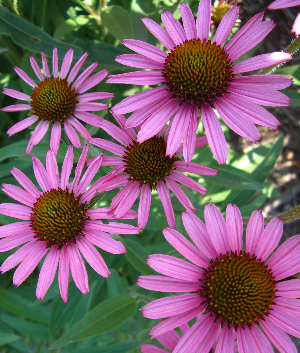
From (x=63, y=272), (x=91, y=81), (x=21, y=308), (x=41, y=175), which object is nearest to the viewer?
(x=63, y=272)

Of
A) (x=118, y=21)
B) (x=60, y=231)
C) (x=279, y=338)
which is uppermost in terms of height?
(x=118, y=21)

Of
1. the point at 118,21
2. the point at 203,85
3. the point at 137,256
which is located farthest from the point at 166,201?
the point at 118,21

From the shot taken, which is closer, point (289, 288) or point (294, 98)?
point (289, 288)

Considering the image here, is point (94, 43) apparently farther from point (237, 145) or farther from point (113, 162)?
point (237, 145)

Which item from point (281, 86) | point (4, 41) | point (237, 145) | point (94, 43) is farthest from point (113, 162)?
point (237, 145)

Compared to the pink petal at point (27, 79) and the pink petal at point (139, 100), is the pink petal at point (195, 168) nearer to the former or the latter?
the pink petal at point (139, 100)

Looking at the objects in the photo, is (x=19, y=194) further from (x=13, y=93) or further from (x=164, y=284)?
(x=164, y=284)

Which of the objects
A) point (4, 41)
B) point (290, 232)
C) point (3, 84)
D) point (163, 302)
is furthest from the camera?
point (290, 232)

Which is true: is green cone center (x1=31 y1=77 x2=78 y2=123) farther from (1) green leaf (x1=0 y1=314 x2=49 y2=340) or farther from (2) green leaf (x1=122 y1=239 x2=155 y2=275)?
(1) green leaf (x1=0 y1=314 x2=49 y2=340)

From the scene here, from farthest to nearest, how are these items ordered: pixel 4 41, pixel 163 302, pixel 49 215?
1. pixel 4 41
2. pixel 49 215
3. pixel 163 302
